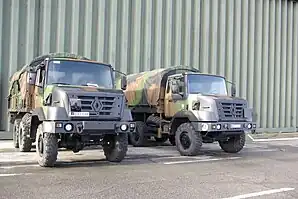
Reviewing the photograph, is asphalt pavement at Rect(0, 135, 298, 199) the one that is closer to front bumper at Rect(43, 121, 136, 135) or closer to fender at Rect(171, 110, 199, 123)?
front bumper at Rect(43, 121, 136, 135)

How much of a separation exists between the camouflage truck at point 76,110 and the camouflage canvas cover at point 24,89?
0.37m

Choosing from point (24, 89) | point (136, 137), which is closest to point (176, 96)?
point (136, 137)

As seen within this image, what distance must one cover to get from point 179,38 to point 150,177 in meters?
13.3

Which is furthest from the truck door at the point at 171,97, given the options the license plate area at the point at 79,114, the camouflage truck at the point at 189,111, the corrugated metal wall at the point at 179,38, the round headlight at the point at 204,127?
the corrugated metal wall at the point at 179,38

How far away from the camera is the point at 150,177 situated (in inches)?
324

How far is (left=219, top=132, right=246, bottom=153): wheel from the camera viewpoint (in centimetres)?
1288

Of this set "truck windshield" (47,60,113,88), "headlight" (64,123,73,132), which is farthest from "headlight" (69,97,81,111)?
"truck windshield" (47,60,113,88)

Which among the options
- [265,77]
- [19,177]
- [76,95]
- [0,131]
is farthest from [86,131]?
[265,77]

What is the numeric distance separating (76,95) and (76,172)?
1609mm

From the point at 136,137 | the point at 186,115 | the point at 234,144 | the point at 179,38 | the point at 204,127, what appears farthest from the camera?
the point at 179,38

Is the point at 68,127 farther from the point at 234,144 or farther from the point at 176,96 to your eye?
the point at 234,144

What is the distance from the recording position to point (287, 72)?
2505 centimetres

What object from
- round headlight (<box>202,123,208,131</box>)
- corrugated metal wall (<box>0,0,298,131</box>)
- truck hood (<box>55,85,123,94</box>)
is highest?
corrugated metal wall (<box>0,0,298,131</box>)

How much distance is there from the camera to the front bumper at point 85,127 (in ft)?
29.2
